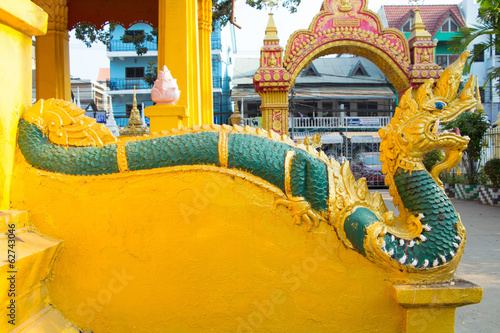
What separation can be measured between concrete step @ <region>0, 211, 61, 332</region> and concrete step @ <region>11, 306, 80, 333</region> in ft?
0.07

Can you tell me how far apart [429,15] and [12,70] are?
24938 mm

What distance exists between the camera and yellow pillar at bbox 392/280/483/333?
1.72 m

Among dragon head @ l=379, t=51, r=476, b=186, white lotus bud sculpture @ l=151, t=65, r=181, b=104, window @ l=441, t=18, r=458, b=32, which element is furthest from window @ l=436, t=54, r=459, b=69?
dragon head @ l=379, t=51, r=476, b=186

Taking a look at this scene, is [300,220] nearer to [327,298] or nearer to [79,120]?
[327,298]

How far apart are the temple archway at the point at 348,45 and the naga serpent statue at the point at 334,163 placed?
8535mm

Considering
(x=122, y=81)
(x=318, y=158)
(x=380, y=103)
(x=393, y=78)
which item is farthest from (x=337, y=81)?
(x=318, y=158)

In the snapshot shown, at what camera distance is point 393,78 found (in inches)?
447

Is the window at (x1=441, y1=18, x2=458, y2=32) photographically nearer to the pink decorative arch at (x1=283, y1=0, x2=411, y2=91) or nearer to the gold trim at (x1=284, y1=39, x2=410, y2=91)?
the pink decorative arch at (x1=283, y1=0, x2=411, y2=91)

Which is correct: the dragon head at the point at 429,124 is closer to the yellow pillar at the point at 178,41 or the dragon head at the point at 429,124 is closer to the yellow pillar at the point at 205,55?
the yellow pillar at the point at 178,41

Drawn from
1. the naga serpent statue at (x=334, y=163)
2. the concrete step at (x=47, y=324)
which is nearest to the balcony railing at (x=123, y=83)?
the naga serpent statue at (x=334, y=163)

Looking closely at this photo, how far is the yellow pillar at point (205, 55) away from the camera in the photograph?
7168 millimetres

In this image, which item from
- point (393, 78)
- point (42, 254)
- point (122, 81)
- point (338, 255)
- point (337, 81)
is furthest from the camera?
point (122, 81)

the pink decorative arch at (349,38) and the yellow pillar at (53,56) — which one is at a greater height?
the pink decorative arch at (349,38)

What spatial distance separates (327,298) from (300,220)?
384mm
